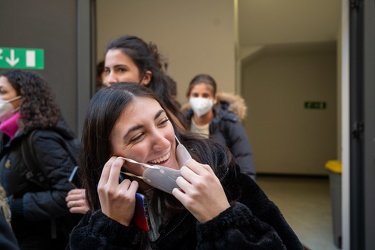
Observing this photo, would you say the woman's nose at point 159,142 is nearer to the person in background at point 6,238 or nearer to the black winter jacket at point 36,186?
the person in background at point 6,238

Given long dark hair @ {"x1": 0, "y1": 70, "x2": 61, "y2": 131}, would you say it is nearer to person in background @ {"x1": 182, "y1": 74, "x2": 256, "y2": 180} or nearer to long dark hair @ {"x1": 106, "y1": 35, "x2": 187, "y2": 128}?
long dark hair @ {"x1": 106, "y1": 35, "x2": 187, "y2": 128}

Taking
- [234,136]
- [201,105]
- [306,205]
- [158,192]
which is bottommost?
[306,205]

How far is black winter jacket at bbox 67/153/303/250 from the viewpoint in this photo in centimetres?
86

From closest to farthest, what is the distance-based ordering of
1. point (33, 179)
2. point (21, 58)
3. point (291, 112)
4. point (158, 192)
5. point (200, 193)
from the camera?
point (200, 193), point (158, 192), point (33, 179), point (21, 58), point (291, 112)

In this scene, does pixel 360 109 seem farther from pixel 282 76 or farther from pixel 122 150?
pixel 282 76

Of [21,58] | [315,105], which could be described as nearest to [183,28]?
[21,58]

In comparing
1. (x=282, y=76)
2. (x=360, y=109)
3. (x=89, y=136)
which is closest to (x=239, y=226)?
(x=89, y=136)

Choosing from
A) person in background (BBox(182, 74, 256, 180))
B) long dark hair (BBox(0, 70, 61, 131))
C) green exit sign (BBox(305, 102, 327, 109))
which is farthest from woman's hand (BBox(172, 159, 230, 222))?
green exit sign (BBox(305, 102, 327, 109))

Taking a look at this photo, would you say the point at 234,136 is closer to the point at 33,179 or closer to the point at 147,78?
the point at 147,78

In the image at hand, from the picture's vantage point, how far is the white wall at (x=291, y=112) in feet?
26.5

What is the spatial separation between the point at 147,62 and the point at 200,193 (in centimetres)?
116

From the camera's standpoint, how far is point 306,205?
17.8 feet

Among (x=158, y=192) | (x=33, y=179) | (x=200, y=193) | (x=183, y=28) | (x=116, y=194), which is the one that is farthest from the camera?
(x=183, y=28)

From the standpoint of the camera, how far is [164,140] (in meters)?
1.00
